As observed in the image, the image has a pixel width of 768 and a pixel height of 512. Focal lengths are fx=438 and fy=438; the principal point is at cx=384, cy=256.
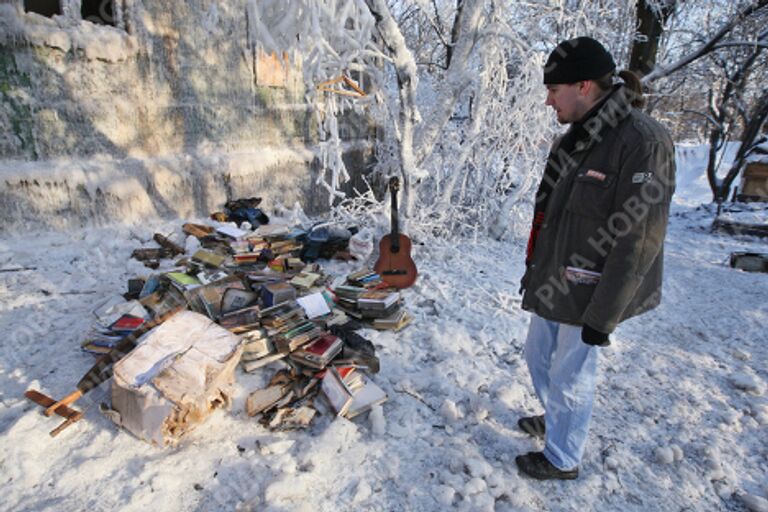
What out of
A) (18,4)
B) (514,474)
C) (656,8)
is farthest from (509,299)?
(656,8)

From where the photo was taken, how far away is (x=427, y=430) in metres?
2.82

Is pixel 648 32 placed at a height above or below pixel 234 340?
above

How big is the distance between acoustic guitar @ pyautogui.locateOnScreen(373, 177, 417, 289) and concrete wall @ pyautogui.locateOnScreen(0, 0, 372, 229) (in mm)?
1980

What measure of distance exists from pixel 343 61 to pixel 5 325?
359 cm

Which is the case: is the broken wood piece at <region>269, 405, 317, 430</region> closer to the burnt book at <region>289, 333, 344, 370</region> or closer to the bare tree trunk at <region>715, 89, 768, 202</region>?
the burnt book at <region>289, 333, 344, 370</region>

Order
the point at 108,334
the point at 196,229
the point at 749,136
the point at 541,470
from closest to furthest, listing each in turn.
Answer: the point at 541,470, the point at 108,334, the point at 196,229, the point at 749,136

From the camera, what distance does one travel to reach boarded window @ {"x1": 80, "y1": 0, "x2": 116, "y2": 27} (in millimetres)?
5382

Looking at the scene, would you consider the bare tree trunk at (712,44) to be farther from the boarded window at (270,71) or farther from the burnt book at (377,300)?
the burnt book at (377,300)

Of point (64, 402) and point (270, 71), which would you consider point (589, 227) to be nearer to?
point (64, 402)

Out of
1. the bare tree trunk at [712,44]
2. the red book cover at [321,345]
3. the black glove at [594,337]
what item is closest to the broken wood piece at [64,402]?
the red book cover at [321,345]

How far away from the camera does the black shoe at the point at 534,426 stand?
9.14ft

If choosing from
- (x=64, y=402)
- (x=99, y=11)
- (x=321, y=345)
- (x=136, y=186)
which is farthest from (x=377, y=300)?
(x=99, y=11)

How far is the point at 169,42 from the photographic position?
228 inches

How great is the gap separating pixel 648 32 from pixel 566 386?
8.65m
